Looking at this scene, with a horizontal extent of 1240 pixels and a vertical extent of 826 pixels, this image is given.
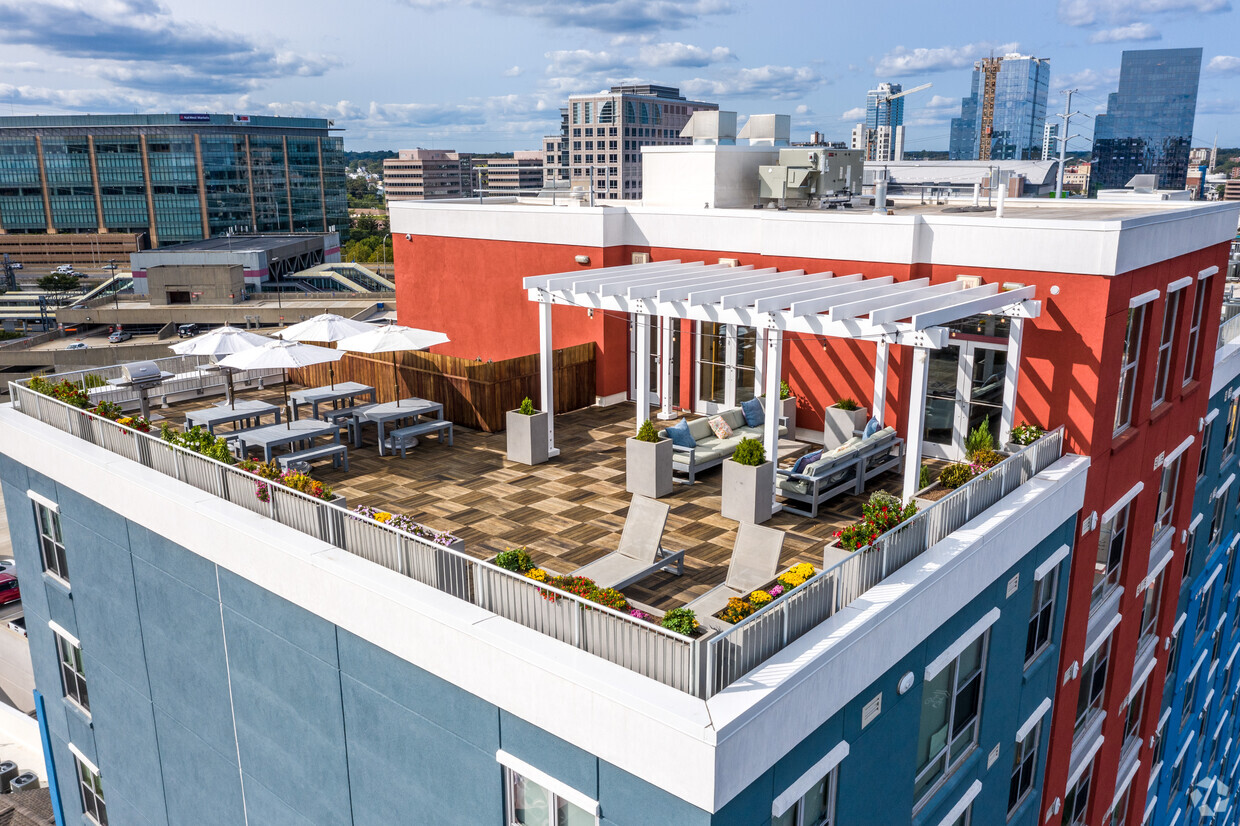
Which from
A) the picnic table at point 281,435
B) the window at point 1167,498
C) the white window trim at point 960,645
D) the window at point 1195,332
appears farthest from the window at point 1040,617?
the picnic table at point 281,435

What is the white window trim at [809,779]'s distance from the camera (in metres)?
7.45

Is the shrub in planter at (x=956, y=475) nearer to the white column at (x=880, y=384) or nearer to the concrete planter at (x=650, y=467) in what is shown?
the white column at (x=880, y=384)

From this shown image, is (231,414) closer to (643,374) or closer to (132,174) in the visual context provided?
(643,374)

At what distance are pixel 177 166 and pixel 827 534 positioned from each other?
531 ft

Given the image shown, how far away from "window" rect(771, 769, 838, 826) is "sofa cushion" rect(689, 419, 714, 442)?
7902 mm

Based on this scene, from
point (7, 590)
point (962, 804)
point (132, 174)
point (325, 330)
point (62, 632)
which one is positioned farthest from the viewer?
point (132, 174)

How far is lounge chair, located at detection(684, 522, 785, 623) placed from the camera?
401 inches

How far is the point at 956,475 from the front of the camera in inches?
465

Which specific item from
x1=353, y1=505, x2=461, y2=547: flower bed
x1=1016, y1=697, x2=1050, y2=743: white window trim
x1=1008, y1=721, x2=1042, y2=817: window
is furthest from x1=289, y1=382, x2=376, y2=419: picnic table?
x1=1008, y1=721, x2=1042, y2=817: window

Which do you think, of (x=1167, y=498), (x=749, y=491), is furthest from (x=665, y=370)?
(x=1167, y=498)

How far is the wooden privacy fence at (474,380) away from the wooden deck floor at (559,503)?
2.47 feet

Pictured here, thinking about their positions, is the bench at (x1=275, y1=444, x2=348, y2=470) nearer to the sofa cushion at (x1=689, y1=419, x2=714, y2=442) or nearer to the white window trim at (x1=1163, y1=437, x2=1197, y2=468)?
the sofa cushion at (x1=689, y1=419, x2=714, y2=442)

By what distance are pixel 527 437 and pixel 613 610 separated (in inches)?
332

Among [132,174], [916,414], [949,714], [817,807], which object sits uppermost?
[132,174]
